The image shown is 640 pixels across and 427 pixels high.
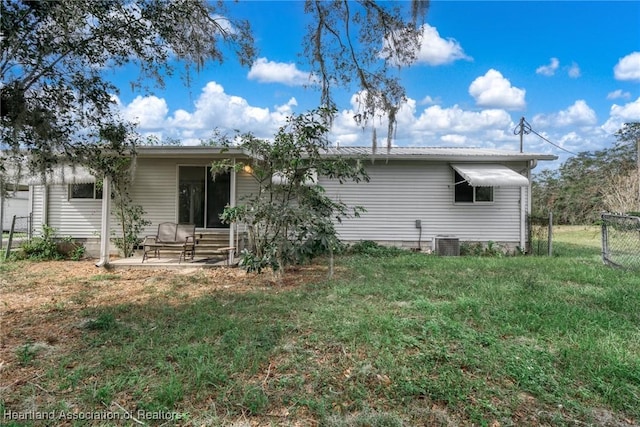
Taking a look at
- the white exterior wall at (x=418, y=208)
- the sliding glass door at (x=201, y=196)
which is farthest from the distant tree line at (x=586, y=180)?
the sliding glass door at (x=201, y=196)

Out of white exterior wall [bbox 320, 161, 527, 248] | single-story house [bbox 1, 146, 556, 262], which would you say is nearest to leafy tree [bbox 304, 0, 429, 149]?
single-story house [bbox 1, 146, 556, 262]

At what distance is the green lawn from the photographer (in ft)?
7.97

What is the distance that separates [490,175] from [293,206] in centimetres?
542

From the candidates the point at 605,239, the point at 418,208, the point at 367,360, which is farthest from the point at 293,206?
the point at 605,239

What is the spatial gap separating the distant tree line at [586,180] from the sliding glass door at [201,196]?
1962cm

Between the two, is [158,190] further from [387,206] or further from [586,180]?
[586,180]

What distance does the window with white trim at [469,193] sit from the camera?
973 cm

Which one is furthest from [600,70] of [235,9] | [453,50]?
[235,9]

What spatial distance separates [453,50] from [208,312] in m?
7.06

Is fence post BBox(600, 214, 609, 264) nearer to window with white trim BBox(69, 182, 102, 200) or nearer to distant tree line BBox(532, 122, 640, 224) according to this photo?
window with white trim BBox(69, 182, 102, 200)

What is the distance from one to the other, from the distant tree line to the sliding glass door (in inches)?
772

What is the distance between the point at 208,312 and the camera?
14.5ft

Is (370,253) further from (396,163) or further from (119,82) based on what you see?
(119,82)

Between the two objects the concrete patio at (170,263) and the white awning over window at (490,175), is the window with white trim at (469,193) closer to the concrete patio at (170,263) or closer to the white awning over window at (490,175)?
the white awning over window at (490,175)
